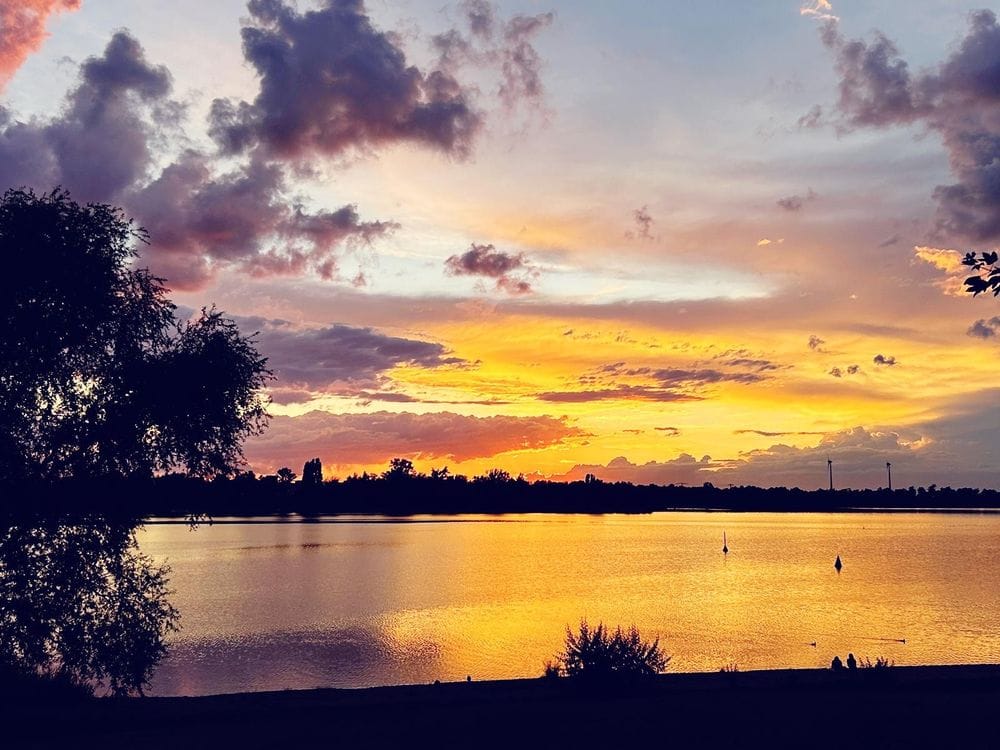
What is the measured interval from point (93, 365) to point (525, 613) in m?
51.7

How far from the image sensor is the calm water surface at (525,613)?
1925 inches

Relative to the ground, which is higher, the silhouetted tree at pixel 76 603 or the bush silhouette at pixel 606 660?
the silhouetted tree at pixel 76 603

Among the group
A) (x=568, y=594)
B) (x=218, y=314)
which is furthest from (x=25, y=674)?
(x=568, y=594)

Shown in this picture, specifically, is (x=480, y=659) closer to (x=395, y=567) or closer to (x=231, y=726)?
(x=231, y=726)

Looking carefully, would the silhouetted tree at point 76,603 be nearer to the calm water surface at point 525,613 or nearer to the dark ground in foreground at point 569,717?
the dark ground in foreground at point 569,717

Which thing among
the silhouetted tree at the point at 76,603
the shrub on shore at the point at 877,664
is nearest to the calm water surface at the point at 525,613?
the shrub on shore at the point at 877,664

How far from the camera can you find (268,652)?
53.0m

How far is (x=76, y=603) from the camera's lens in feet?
81.6

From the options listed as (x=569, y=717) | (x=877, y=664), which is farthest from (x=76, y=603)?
(x=877, y=664)

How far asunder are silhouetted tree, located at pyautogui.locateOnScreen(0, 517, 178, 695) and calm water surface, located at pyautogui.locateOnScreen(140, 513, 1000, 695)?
1754 centimetres

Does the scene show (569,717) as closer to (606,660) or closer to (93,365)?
(606,660)

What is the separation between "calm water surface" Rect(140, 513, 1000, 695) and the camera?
1925 inches

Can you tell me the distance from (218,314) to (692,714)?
19002mm

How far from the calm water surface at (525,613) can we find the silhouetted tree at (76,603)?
57.6ft
